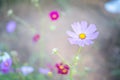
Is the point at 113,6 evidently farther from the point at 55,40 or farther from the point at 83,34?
the point at 83,34

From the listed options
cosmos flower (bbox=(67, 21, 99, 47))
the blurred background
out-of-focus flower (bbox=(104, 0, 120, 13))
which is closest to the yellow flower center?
cosmos flower (bbox=(67, 21, 99, 47))

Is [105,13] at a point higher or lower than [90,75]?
higher

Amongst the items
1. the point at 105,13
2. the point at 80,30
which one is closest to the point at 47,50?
the point at 105,13

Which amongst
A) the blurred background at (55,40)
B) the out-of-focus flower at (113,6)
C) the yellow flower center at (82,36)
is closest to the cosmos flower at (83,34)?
the yellow flower center at (82,36)

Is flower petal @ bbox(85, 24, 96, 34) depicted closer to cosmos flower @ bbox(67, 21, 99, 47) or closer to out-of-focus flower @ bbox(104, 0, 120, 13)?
cosmos flower @ bbox(67, 21, 99, 47)

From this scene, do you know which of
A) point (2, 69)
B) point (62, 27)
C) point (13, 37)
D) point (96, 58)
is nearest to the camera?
point (2, 69)

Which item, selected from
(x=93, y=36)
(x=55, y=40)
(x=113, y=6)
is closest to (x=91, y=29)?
(x=93, y=36)

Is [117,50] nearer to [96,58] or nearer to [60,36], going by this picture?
[96,58]

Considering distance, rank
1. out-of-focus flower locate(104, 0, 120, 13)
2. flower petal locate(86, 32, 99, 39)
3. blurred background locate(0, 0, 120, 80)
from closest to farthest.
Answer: flower petal locate(86, 32, 99, 39) < blurred background locate(0, 0, 120, 80) < out-of-focus flower locate(104, 0, 120, 13)

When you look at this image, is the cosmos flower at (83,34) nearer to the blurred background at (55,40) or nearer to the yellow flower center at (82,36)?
the yellow flower center at (82,36)
